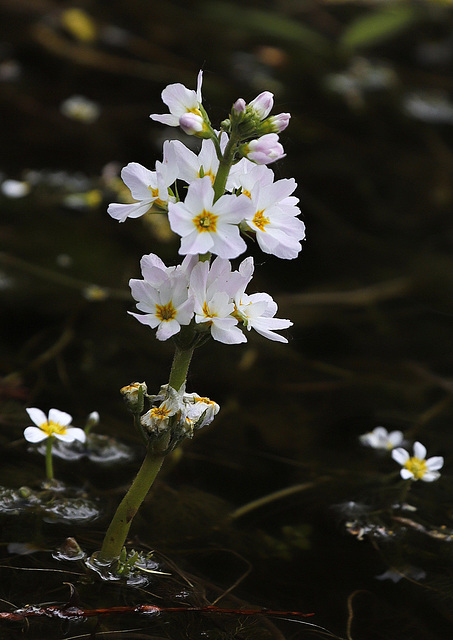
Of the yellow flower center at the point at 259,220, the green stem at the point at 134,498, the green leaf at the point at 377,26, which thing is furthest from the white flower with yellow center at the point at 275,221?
the green leaf at the point at 377,26

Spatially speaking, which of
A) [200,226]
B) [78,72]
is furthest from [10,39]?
[200,226]

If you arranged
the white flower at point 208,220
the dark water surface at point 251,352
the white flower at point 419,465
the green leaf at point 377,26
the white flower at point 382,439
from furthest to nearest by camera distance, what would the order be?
1. the green leaf at point 377,26
2. the white flower at point 382,439
3. the white flower at point 419,465
4. the dark water surface at point 251,352
5. the white flower at point 208,220

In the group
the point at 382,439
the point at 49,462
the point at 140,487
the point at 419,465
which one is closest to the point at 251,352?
the point at 382,439

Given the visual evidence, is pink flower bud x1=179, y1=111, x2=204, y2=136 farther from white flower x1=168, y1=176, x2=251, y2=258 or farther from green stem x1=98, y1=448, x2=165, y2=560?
green stem x1=98, y1=448, x2=165, y2=560

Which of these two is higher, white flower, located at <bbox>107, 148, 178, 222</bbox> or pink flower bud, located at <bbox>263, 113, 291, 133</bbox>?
pink flower bud, located at <bbox>263, 113, 291, 133</bbox>

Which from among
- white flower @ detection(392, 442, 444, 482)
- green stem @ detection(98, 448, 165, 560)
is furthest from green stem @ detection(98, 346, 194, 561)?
white flower @ detection(392, 442, 444, 482)

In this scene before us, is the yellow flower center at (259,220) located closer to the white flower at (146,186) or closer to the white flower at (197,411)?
the white flower at (146,186)
